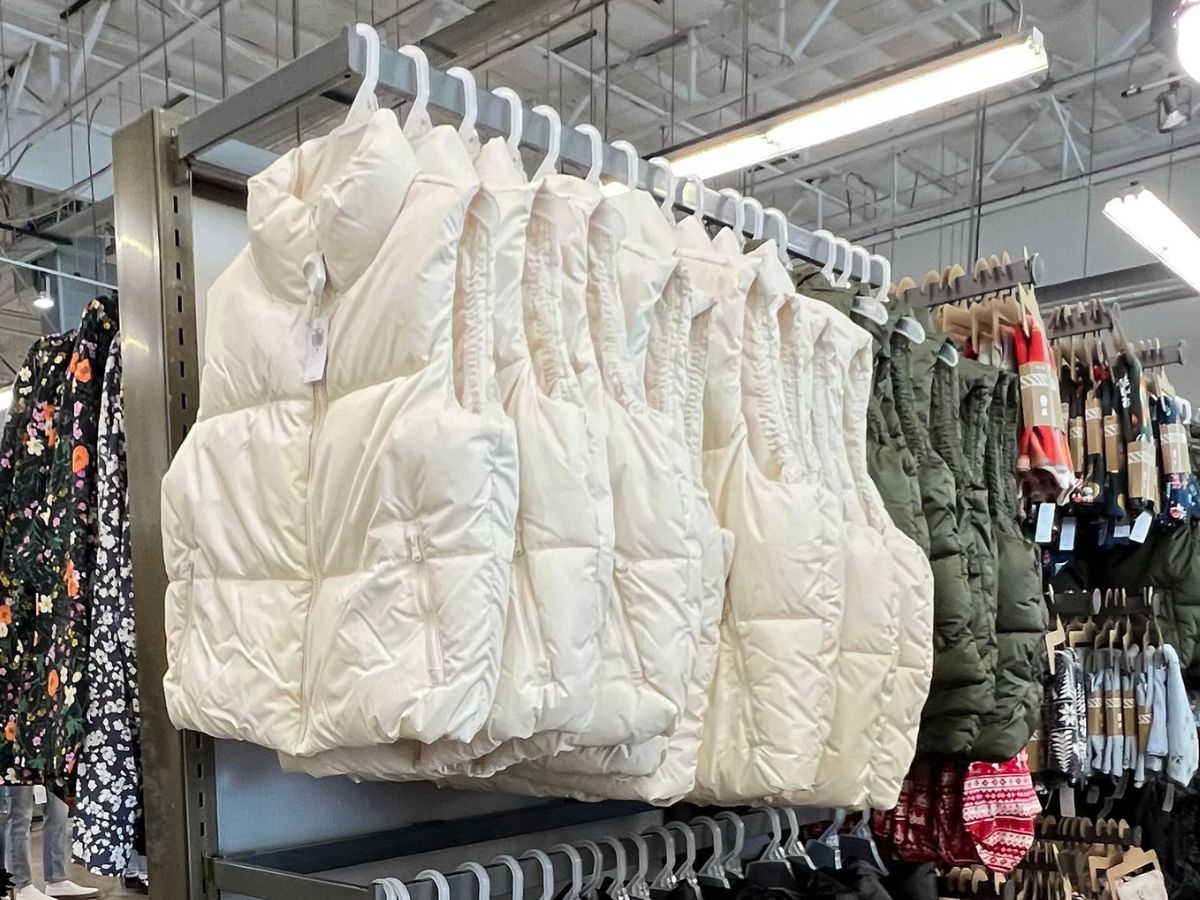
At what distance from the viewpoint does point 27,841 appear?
4.95 meters

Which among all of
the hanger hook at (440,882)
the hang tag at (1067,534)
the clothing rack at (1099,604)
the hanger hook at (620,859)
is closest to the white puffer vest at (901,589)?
the hanger hook at (620,859)

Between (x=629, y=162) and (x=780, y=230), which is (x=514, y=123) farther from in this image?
(x=780, y=230)

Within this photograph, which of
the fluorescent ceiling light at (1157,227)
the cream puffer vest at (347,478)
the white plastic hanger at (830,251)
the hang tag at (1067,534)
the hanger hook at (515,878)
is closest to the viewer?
the cream puffer vest at (347,478)

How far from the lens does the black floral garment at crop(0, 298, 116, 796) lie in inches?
60.9

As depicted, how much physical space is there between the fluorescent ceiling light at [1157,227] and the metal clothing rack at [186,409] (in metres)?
2.83

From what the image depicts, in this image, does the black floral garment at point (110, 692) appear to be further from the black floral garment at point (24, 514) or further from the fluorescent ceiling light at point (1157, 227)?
the fluorescent ceiling light at point (1157, 227)

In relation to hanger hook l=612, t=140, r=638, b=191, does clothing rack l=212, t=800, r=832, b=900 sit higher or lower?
lower

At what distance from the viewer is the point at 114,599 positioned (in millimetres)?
1493

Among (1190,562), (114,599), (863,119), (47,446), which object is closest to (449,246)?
(114,599)

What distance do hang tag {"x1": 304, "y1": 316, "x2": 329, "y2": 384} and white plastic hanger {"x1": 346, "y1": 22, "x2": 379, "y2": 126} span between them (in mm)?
226

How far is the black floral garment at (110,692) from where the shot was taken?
144 cm

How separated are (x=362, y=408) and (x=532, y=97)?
644 centimetres

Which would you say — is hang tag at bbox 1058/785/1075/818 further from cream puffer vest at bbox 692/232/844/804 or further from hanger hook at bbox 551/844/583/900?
hanger hook at bbox 551/844/583/900

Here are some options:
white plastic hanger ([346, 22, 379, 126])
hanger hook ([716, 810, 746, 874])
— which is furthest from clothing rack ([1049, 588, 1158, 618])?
white plastic hanger ([346, 22, 379, 126])
